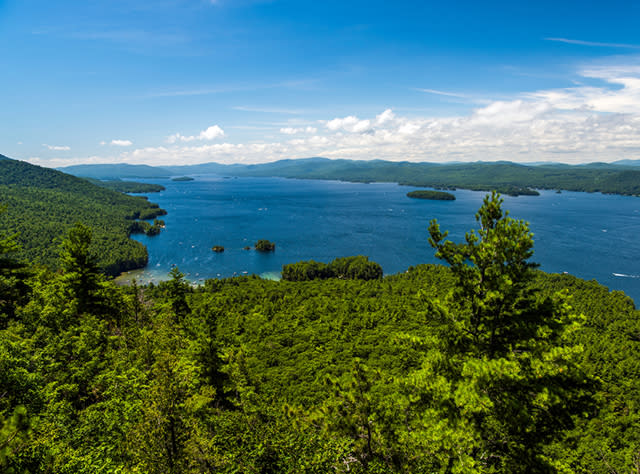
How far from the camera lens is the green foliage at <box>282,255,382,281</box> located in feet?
347

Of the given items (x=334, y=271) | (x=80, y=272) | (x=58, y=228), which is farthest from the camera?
(x=58, y=228)

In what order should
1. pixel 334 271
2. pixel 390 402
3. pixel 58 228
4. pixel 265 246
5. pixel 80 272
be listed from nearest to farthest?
pixel 390 402 → pixel 80 272 → pixel 334 271 → pixel 265 246 → pixel 58 228

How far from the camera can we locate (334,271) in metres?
110

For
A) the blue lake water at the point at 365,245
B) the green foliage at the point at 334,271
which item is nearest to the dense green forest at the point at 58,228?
the blue lake water at the point at 365,245

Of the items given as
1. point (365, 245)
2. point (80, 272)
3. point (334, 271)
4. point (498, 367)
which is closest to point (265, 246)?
point (334, 271)

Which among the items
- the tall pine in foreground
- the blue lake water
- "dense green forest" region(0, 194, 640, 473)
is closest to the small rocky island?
the blue lake water

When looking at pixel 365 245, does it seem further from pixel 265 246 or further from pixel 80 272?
pixel 80 272

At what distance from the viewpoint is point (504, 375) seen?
10500mm

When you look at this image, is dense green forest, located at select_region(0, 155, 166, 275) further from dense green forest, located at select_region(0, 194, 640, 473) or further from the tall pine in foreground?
the tall pine in foreground

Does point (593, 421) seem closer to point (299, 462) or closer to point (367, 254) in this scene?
point (299, 462)

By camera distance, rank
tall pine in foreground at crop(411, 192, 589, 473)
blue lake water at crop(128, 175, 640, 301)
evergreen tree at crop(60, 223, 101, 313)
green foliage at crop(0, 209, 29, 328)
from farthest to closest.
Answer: blue lake water at crop(128, 175, 640, 301) → evergreen tree at crop(60, 223, 101, 313) → green foliage at crop(0, 209, 29, 328) → tall pine in foreground at crop(411, 192, 589, 473)

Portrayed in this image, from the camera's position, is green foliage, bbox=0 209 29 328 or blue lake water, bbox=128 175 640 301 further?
blue lake water, bbox=128 175 640 301

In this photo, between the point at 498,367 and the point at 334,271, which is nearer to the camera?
the point at 498,367

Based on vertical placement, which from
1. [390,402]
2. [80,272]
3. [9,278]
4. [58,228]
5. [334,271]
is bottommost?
[334,271]
